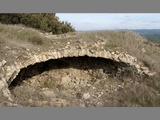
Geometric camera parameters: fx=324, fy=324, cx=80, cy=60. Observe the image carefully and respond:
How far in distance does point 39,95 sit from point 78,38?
449 centimetres

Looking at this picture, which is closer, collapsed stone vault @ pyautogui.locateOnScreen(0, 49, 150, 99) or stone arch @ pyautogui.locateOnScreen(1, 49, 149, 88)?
collapsed stone vault @ pyautogui.locateOnScreen(0, 49, 150, 99)

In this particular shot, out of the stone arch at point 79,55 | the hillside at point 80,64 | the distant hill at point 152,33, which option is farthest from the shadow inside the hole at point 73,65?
the distant hill at point 152,33

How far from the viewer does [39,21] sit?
22.9 metres

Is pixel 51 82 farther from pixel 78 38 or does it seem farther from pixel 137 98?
pixel 137 98

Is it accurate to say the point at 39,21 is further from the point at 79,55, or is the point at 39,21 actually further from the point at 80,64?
the point at 79,55

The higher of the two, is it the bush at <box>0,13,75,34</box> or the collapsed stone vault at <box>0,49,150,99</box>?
the bush at <box>0,13,75,34</box>

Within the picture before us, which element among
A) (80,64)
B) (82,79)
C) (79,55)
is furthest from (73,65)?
(79,55)

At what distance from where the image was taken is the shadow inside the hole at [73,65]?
14008mm

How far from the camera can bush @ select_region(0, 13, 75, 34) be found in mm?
21856

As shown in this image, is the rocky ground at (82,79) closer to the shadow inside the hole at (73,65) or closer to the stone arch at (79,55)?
the shadow inside the hole at (73,65)

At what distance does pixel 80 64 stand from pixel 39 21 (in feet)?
29.7

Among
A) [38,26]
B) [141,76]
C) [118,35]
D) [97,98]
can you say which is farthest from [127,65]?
[38,26]

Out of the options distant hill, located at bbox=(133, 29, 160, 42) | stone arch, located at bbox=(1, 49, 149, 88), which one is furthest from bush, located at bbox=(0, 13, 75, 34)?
stone arch, located at bbox=(1, 49, 149, 88)

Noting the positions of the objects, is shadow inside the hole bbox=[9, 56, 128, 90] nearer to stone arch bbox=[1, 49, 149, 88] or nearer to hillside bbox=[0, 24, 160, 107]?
hillside bbox=[0, 24, 160, 107]
